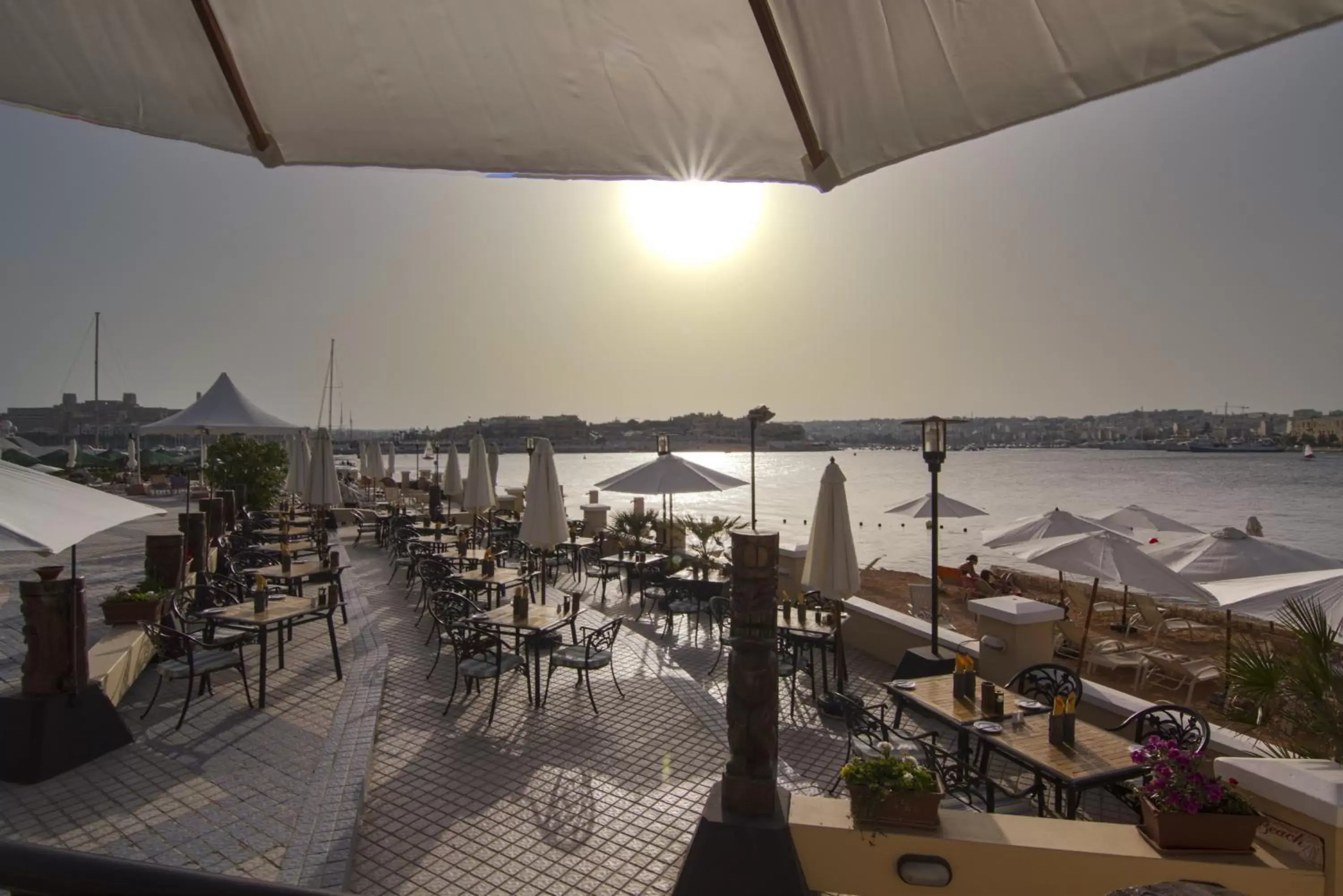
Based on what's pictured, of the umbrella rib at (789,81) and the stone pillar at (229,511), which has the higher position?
the umbrella rib at (789,81)

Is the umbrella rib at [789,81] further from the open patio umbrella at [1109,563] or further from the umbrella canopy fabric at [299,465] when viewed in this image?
the umbrella canopy fabric at [299,465]

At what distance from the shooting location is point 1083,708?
21.6ft

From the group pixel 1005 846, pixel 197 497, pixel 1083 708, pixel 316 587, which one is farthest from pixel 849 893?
pixel 197 497

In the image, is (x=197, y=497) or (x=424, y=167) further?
(x=197, y=497)

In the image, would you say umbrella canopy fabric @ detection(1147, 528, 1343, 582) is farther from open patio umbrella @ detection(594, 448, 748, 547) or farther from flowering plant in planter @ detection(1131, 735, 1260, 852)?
open patio umbrella @ detection(594, 448, 748, 547)

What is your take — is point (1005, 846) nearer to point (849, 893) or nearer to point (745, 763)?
point (849, 893)

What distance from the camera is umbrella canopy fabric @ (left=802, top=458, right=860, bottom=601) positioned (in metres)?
7.22

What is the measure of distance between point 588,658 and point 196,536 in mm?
6455

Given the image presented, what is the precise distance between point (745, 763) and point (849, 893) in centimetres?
93

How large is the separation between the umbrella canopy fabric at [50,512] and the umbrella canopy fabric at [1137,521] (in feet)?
45.6

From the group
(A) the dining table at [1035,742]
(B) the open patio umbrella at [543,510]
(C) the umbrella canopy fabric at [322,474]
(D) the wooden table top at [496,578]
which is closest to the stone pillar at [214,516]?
(C) the umbrella canopy fabric at [322,474]

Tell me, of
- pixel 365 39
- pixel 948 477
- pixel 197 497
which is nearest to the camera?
pixel 365 39

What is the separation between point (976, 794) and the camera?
500cm

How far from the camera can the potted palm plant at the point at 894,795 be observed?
12.5 ft
